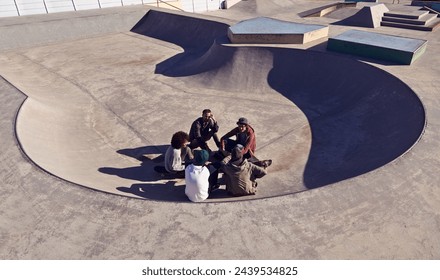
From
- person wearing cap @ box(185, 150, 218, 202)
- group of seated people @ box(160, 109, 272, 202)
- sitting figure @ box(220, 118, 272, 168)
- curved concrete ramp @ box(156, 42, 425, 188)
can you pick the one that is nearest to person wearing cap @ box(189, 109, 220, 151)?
group of seated people @ box(160, 109, 272, 202)

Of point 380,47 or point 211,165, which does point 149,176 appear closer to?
point 211,165

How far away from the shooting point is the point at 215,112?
11117mm

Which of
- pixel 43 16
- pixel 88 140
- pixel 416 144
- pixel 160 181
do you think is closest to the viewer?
pixel 416 144

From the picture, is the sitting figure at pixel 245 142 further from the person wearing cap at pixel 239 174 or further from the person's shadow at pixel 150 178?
the person's shadow at pixel 150 178

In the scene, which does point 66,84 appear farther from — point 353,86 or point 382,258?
point 382,258

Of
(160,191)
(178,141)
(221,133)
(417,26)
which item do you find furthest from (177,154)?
(417,26)

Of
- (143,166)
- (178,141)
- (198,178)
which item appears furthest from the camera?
(143,166)

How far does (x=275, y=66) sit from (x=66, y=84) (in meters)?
9.68

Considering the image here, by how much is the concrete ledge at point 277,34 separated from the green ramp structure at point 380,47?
1.48 metres

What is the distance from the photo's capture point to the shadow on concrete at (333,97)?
7.70 m

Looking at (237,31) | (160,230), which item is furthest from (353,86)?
(160,230)

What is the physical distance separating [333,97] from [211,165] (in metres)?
6.65

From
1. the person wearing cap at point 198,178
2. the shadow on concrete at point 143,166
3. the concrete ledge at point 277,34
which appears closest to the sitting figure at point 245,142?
the shadow on concrete at point 143,166

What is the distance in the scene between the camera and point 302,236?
4773mm
